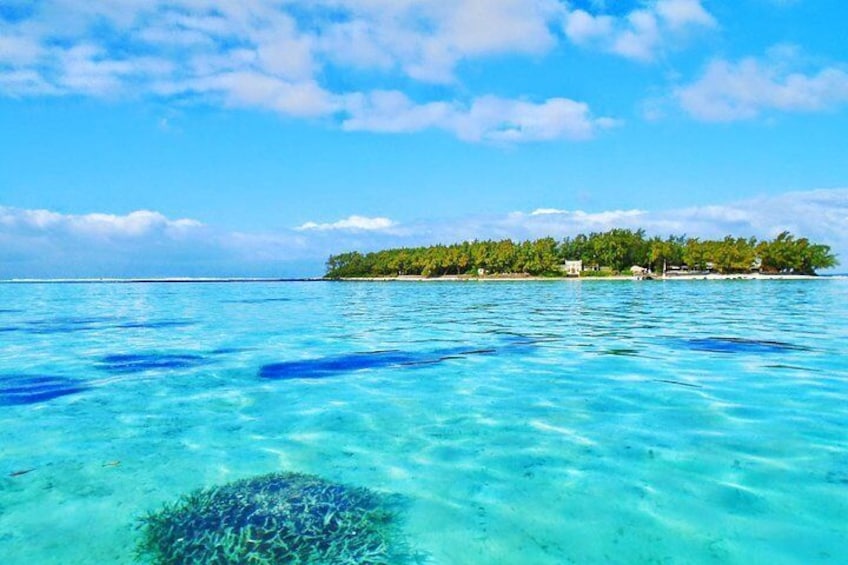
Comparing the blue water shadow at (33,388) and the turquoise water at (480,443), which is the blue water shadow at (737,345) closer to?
the turquoise water at (480,443)

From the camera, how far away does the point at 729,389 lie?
8930mm

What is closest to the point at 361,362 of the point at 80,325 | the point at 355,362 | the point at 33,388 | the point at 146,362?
the point at 355,362

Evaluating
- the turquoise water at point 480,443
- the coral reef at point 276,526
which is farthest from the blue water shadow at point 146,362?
the coral reef at point 276,526

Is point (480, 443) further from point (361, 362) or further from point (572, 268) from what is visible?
point (572, 268)

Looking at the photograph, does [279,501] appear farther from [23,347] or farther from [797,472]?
[23,347]

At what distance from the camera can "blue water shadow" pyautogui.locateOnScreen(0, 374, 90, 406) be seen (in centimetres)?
927

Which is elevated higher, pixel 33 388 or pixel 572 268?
pixel 572 268

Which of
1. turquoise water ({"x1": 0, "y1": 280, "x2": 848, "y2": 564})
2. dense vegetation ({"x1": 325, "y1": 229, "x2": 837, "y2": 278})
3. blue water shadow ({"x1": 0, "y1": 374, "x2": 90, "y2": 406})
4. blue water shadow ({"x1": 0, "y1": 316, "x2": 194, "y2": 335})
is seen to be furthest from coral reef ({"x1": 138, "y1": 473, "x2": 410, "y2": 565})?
dense vegetation ({"x1": 325, "y1": 229, "x2": 837, "y2": 278})

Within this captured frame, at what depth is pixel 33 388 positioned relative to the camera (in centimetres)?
1019

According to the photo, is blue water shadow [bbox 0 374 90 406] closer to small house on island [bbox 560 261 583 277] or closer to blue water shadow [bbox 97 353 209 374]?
blue water shadow [bbox 97 353 209 374]

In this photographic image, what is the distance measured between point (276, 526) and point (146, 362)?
1015 cm

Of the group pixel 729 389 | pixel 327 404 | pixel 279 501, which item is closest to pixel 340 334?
pixel 327 404

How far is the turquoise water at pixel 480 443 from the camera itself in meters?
4.38

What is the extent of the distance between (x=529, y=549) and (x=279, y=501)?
2.13m
